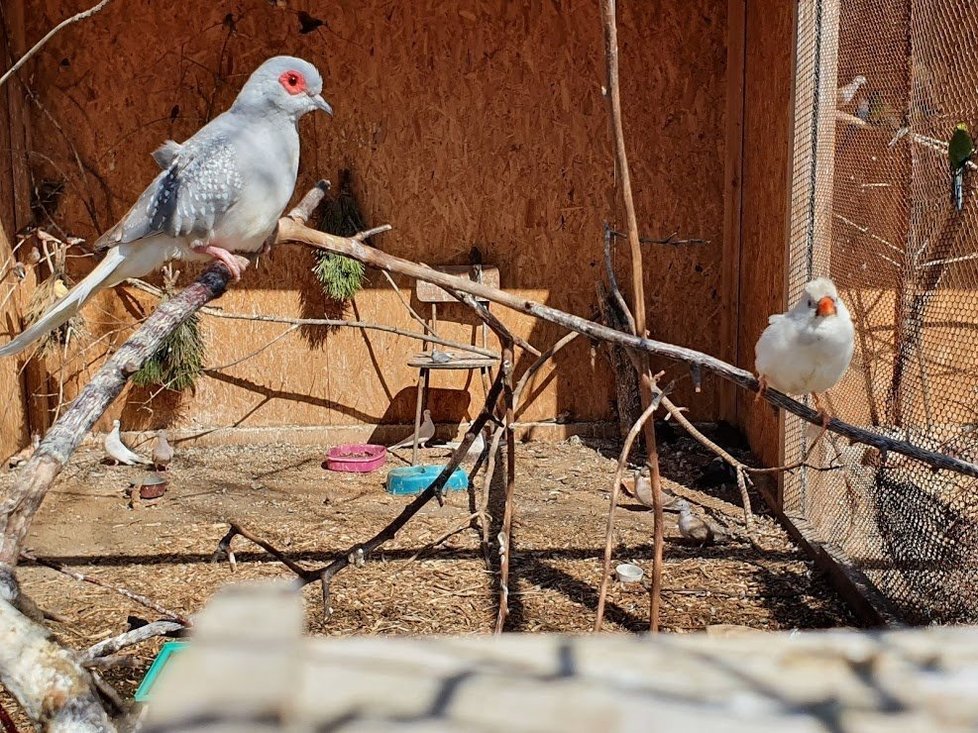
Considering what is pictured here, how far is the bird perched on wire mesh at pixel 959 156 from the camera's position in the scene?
292 centimetres

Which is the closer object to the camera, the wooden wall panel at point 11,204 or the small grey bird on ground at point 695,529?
the small grey bird on ground at point 695,529

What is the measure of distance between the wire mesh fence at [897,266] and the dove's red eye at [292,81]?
2.11m

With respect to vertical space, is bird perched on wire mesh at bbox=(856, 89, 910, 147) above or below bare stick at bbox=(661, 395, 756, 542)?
above

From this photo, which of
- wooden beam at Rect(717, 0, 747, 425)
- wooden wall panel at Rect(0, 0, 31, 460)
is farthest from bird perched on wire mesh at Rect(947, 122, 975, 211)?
wooden wall panel at Rect(0, 0, 31, 460)

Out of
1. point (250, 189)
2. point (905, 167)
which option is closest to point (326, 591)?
point (250, 189)

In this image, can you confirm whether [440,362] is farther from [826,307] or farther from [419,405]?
[826,307]

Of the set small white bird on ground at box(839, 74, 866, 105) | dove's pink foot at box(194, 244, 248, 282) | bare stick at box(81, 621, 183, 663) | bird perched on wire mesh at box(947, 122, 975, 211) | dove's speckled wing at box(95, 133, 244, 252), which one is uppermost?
small white bird on ground at box(839, 74, 866, 105)

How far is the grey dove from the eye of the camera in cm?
277

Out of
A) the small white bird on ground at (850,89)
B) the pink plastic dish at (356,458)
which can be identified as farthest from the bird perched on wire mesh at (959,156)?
the pink plastic dish at (356,458)

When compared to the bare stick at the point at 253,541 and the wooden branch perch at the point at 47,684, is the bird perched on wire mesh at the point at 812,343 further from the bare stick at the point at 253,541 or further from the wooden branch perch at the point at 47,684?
the wooden branch perch at the point at 47,684

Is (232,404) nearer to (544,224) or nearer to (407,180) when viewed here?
(407,180)

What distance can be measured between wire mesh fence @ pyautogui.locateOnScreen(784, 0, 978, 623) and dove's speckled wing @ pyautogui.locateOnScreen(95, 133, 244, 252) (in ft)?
7.57

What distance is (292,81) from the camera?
2977 millimetres

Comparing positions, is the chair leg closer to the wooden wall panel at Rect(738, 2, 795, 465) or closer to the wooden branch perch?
the wooden wall panel at Rect(738, 2, 795, 465)
